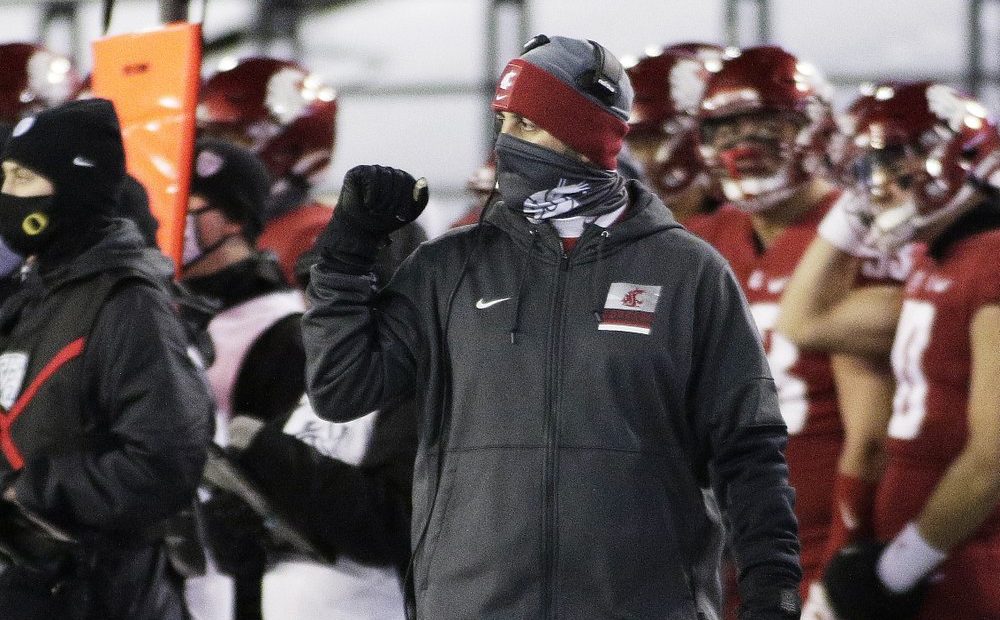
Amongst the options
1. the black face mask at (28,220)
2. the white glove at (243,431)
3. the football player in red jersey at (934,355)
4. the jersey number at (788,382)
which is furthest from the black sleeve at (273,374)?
the football player in red jersey at (934,355)

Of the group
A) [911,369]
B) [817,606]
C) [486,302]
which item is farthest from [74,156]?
[817,606]

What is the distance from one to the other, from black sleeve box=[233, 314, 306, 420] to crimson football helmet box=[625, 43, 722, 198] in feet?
5.52

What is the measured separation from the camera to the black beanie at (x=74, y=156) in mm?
3342

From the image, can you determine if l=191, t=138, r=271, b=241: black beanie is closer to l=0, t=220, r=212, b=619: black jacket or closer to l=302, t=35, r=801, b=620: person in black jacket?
l=0, t=220, r=212, b=619: black jacket

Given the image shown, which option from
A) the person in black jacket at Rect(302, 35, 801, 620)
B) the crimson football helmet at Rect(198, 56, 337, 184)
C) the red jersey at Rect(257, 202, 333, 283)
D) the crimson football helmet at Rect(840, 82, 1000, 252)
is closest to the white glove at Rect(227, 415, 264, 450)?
the person in black jacket at Rect(302, 35, 801, 620)

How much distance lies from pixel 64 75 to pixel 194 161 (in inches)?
108

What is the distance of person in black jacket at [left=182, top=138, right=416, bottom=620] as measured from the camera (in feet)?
11.7

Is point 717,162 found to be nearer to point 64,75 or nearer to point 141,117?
point 141,117

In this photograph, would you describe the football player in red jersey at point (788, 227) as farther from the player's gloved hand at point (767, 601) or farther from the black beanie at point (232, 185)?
the player's gloved hand at point (767, 601)

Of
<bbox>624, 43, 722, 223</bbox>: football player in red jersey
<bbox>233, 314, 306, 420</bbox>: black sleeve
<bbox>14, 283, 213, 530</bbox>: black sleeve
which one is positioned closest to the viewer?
<bbox>14, 283, 213, 530</bbox>: black sleeve

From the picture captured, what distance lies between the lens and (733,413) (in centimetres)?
262

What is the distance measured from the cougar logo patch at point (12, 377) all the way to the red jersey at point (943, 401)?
1.81 metres

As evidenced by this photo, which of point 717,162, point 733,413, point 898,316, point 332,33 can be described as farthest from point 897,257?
point 332,33

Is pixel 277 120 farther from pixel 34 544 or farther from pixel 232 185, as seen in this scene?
pixel 34 544
